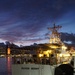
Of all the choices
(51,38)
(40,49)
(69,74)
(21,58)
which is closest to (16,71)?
(21,58)

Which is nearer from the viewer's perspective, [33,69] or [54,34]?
[33,69]

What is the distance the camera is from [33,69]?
27.2 meters

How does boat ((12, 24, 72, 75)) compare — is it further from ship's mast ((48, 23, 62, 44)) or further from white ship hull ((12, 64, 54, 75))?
ship's mast ((48, 23, 62, 44))

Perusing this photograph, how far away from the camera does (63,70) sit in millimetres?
26109

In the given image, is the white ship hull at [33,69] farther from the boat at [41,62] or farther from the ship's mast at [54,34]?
the ship's mast at [54,34]

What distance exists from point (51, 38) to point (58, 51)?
5285 millimetres

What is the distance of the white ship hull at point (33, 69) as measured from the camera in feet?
87.5

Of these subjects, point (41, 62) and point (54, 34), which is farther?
point (54, 34)

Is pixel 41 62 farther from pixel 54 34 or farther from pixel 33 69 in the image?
pixel 54 34

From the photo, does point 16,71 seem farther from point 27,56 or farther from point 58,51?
point 58,51

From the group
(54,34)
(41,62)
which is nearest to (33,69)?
(41,62)

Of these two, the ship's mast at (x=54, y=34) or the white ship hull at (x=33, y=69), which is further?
the ship's mast at (x=54, y=34)

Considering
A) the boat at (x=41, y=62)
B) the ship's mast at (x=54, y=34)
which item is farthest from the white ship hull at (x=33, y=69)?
the ship's mast at (x=54, y=34)

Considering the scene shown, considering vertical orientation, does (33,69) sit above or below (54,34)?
below
